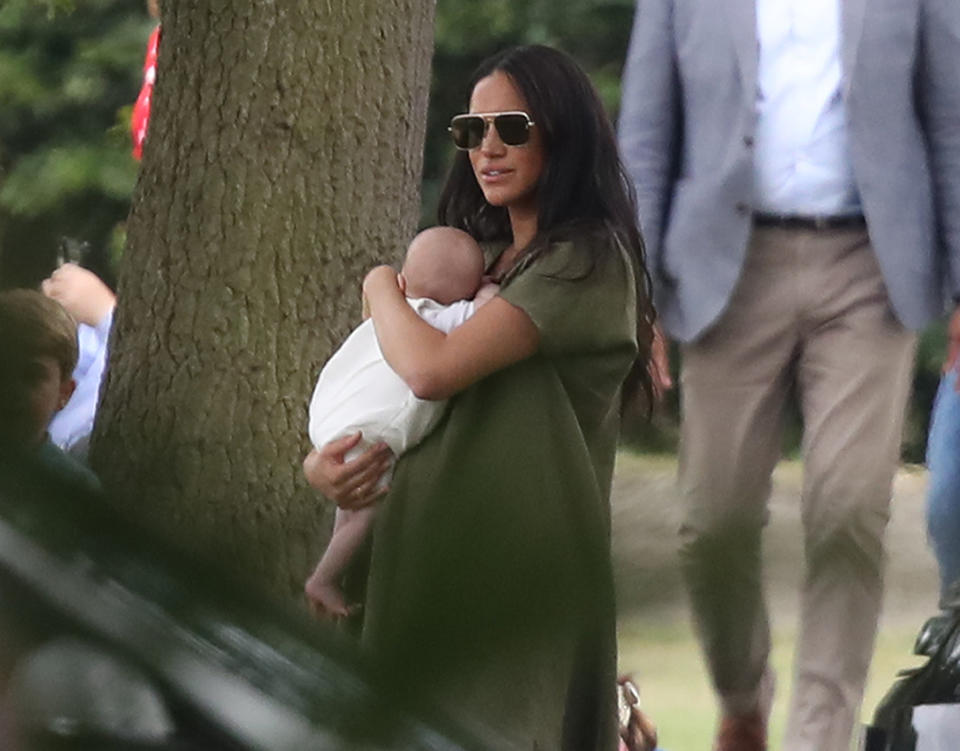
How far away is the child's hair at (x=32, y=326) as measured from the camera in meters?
0.40

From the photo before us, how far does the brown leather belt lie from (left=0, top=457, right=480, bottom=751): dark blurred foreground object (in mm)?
2321

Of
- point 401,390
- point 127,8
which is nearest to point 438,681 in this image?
point 127,8

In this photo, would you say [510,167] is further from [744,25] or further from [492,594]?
[492,594]

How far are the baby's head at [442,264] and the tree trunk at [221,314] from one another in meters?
0.28

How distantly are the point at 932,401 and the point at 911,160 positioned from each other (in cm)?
218

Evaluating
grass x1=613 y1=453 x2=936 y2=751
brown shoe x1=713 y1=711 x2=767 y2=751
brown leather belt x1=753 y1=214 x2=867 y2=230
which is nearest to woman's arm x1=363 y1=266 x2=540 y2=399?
brown leather belt x1=753 y1=214 x2=867 y2=230

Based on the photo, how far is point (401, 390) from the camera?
2.37m

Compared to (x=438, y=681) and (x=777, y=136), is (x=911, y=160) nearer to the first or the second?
(x=777, y=136)

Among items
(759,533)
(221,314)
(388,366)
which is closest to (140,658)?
(759,533)

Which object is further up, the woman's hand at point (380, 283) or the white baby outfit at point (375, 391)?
the woman's hand at point (380, 283)

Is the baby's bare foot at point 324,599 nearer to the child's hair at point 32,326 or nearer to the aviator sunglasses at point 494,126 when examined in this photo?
the child's hair at point 32,326

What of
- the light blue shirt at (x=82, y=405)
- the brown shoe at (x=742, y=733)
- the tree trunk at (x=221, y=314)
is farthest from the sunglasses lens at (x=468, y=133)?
the light blue shirt at (x=82, y=405)

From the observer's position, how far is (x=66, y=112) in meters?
Result: 0.47

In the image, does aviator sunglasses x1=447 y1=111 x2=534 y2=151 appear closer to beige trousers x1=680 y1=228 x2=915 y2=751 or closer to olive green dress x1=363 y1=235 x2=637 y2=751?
beige trousers x1=680 y1=228 x2=915 y2=751
